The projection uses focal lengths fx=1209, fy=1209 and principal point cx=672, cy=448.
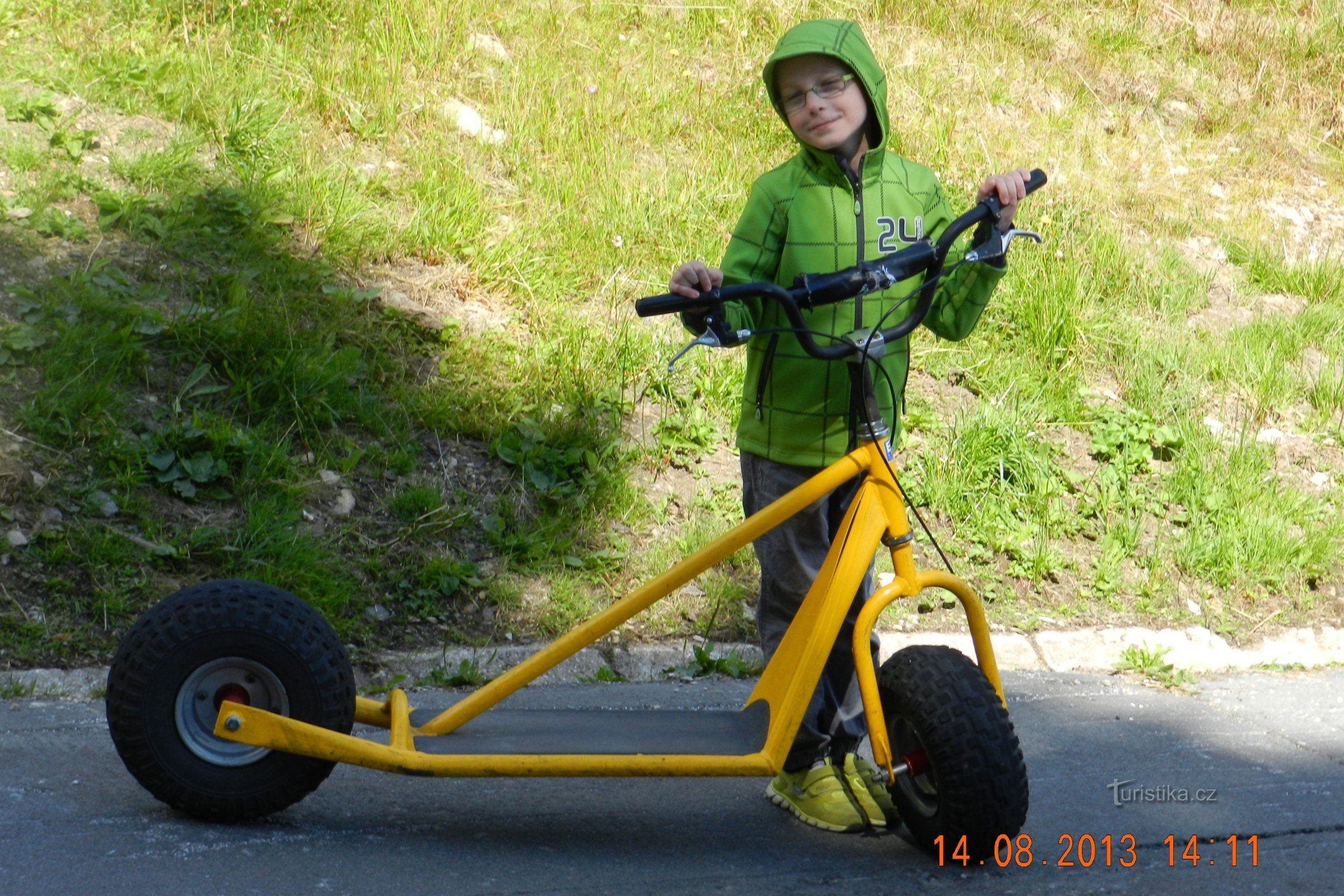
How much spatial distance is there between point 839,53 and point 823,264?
1.60 ft

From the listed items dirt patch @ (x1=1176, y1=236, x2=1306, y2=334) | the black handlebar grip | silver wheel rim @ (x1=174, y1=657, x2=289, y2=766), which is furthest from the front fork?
dirt patch @ (x1=1176, y1=236, x2=1306, y2=334)

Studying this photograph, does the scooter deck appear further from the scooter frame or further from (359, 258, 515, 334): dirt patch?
(359, 258, 515, 334): dirt patch

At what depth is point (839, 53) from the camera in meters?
2.81

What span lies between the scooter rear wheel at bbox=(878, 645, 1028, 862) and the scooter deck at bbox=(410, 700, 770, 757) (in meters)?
0.34

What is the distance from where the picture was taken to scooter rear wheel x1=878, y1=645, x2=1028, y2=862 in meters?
2.61

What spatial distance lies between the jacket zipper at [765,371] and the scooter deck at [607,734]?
2.44 feet

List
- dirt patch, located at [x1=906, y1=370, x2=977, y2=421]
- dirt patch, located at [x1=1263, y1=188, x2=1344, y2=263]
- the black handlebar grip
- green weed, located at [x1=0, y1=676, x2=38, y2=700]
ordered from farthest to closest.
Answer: dirt patch, located at [x1=1263, y1=188, x2=1344, y2=263]
dirt patch, located at [x1=906, y1=370, x2=977, y2=421]
green weed, located at [x1=0, y1=676, x2=38, y2=700]
the black handlebar grip

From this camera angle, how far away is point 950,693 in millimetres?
2654

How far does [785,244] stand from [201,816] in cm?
191

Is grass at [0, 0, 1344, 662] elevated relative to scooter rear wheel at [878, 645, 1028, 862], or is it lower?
elevated

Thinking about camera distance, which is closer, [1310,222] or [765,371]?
[765,371]

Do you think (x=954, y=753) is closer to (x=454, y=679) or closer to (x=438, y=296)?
(x=454, y=679)

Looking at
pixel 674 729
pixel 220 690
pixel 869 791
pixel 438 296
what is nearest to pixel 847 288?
pixel 674 729

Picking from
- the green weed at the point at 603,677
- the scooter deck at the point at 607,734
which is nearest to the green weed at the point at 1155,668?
the green weed at the point at 603,677
